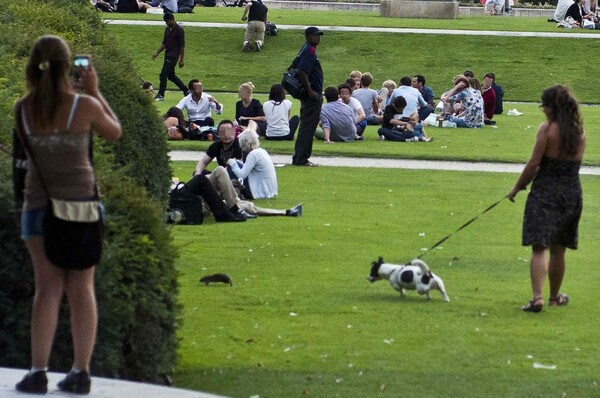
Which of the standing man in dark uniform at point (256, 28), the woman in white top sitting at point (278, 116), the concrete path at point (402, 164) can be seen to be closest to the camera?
the concrete path at point (402, 164)

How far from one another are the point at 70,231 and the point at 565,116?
14.9 ft

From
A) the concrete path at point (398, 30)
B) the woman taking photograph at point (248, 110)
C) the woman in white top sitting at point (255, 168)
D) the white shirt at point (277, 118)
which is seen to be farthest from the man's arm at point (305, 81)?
the concrete path at point (398, 30)

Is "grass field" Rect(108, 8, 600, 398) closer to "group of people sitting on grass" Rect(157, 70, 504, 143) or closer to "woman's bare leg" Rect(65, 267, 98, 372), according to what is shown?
"group of people sitting on grass" Rect(157, 70, 504, 143)

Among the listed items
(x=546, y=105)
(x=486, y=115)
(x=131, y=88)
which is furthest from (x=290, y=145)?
(x=546, y=105)

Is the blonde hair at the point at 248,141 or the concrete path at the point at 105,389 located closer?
the concrete path at the point at 105,389

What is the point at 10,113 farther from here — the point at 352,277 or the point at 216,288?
the point at 352,277

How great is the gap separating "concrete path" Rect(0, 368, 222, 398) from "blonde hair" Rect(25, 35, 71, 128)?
1210 millimetres

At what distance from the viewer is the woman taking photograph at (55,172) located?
6.35m

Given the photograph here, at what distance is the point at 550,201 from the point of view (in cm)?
989

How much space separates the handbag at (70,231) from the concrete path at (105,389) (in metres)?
0.61

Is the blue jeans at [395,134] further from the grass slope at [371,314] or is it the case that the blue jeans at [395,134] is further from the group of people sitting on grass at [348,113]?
the grass slope at [371,314]

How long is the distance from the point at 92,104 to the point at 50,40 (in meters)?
0.34

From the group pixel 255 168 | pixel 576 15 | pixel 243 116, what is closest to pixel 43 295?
pixel 255 168

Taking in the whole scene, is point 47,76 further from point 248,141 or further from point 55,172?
point 248,141
